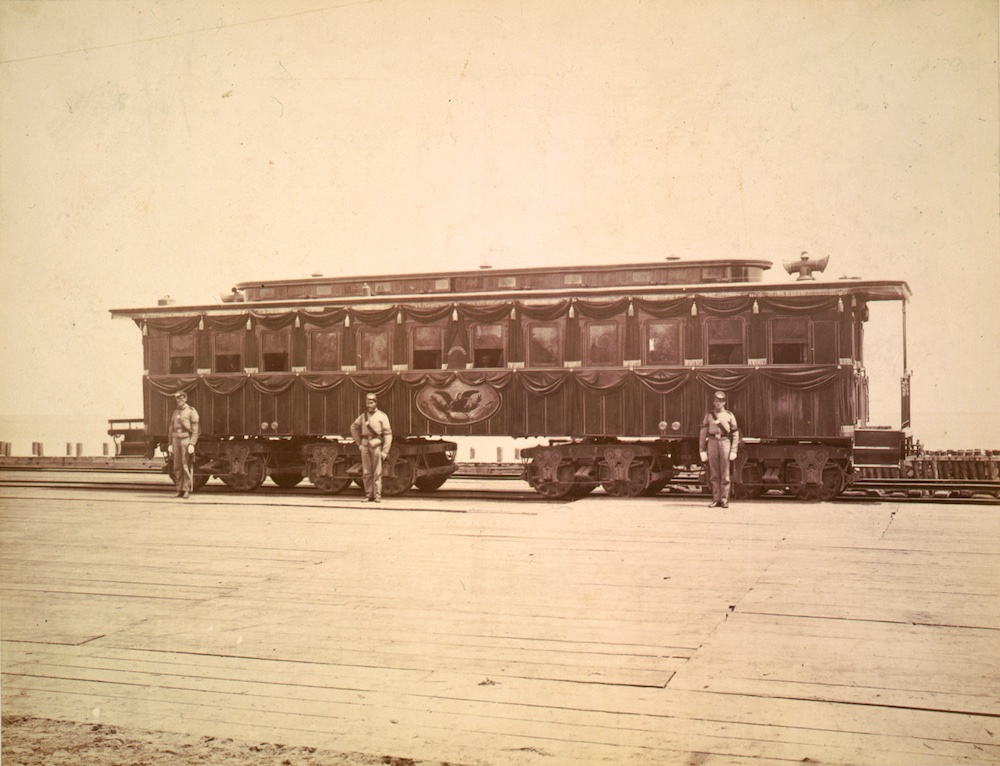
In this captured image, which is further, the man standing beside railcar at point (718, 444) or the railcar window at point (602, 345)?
the railcar window at point (602, 345)

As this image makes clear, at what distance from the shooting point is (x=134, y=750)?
5.04 meters

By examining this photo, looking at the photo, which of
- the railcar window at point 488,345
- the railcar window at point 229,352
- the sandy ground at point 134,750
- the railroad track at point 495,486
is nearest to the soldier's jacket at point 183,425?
the railroad track at point 495,486

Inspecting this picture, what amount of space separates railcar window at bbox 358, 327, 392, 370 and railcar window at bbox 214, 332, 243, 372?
2.43m

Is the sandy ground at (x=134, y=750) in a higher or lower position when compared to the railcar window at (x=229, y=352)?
lower

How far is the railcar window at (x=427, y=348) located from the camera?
53.5 ft

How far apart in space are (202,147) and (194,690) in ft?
18.8

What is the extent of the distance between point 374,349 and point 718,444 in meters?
6.28

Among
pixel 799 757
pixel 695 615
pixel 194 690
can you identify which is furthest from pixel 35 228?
pixel 799 757

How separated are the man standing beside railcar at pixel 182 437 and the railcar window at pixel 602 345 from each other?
21.8 feet

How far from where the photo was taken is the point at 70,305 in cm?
980

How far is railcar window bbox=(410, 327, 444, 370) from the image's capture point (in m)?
16.3

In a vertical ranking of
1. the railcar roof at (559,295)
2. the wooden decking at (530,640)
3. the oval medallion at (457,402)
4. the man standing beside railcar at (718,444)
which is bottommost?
the wooden decking at (530,640)

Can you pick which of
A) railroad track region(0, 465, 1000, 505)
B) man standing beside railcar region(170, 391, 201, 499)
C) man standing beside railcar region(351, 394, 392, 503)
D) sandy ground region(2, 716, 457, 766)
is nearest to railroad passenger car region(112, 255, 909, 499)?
railroad track region(0, 465, 1000, 505)

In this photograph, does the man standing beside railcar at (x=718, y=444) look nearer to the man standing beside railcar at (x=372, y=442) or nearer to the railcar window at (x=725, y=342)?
the railcar window at (x=725, y=342)
